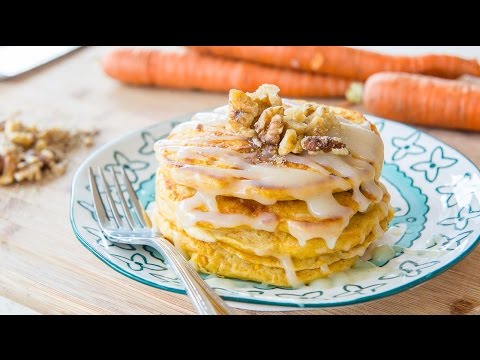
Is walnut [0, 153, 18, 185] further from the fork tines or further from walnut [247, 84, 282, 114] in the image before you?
walnut [247, 84, 282, 114]

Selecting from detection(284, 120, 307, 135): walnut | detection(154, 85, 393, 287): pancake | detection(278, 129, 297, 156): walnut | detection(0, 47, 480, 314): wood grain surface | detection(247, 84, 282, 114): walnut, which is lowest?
detection(0, 47, 480, 314): wood grain surface

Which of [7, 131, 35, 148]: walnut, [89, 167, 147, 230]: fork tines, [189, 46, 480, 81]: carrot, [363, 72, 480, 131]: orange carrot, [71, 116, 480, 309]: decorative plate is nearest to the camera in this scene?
[71, 116, 480, 309]: decorative plate

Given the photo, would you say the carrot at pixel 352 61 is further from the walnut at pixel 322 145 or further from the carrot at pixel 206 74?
the walnut at pixel 322 145

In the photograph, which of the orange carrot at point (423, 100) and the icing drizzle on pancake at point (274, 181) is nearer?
the icing drizzle on pancake at point (274, 181)

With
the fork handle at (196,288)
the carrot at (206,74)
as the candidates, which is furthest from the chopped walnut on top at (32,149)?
the fork handle at (196,288)

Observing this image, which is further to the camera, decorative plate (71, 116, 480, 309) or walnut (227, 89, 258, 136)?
walnut (227, 89, 258, 136)

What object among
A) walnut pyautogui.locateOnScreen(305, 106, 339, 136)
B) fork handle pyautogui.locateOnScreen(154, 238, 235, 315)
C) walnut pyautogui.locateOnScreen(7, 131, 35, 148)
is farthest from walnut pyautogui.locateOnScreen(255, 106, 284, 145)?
walnut pyautogui.locateOnScreen(7, 131, 35, 148)

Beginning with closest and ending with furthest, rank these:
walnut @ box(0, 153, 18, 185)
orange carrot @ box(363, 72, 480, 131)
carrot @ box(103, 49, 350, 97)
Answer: walnut @ box(0, 153, 18, 185) < orange carrot @ box(363, 72, 480, 131) < carrot @ box(103, 49, 350, 97)

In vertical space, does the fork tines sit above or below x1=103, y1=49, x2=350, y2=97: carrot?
below
